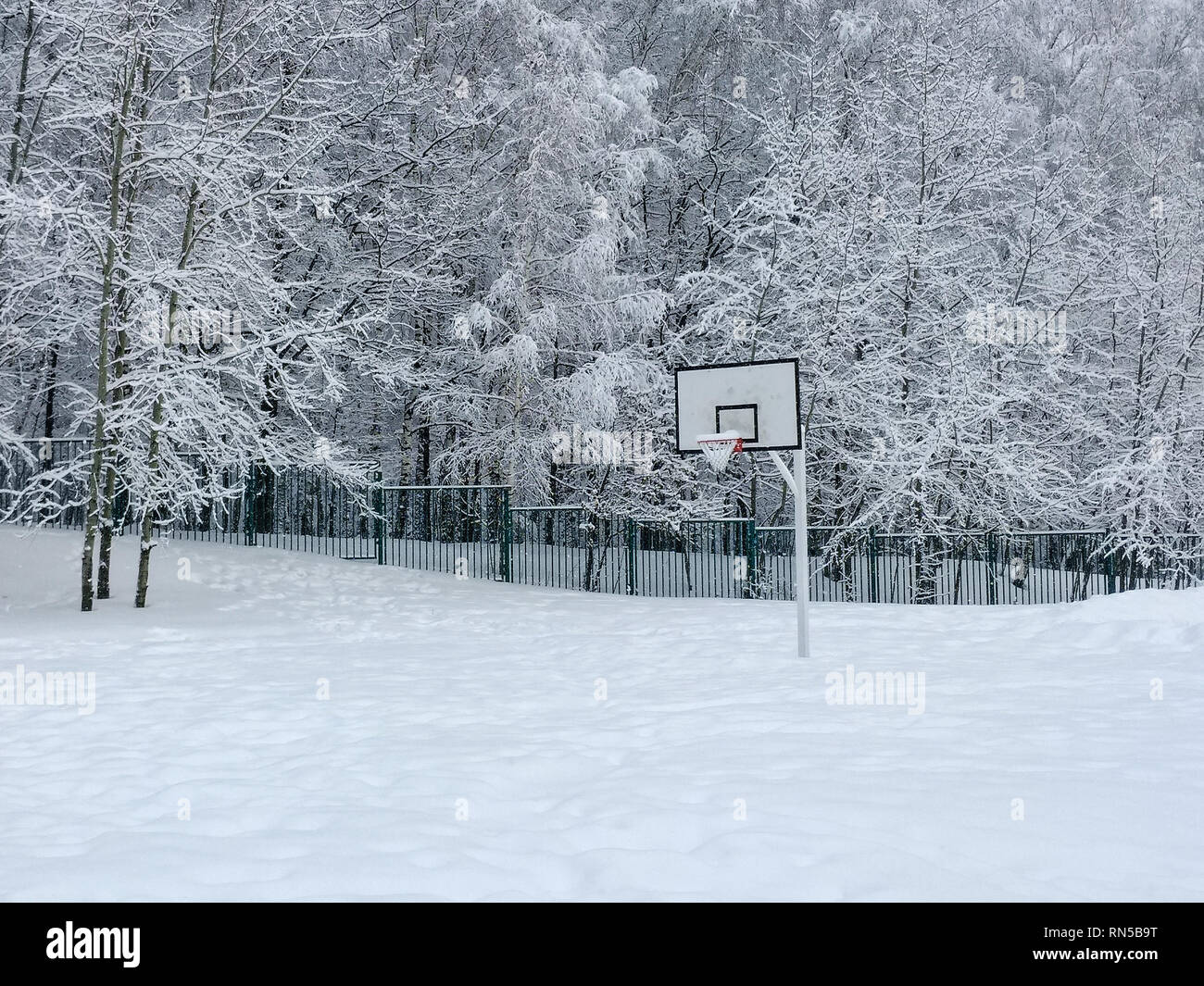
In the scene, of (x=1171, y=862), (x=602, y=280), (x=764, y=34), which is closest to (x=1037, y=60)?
(x=764, y=34)

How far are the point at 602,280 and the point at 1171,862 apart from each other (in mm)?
17278

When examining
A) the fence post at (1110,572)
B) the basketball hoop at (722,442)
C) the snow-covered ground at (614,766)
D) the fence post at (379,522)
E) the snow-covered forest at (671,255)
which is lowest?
the snow-covered ground at (614,766)

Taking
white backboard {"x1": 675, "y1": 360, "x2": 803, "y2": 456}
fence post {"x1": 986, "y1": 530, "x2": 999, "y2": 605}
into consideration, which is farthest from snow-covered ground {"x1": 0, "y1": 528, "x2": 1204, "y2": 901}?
fence post {"x1": 986, "y1": 530, "x2": 999, "y2": 605}

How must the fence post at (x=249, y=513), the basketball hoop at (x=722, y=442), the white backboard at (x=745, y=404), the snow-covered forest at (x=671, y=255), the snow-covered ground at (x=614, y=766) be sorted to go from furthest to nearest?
the fence post at (x=249, y=513)
the snow-covered forest at (x=671, y=255)
the basketball hoop at (x=722, y=442)
the white backboard at (x=745, y=404)
the snow-covered ground at (x=614, y=766)

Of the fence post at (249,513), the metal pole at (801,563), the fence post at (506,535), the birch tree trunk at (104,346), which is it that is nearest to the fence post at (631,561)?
the fence post at (506,535)

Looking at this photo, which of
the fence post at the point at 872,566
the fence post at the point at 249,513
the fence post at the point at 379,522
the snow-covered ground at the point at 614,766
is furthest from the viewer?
the fence post at the point at 249,513

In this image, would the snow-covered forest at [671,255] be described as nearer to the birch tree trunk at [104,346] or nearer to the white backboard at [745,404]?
the birch tree trunk at [104,346]

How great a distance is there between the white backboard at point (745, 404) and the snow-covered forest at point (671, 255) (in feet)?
19.3

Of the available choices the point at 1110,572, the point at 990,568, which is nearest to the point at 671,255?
the point at 990,568

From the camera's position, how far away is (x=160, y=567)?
18641 millimetres

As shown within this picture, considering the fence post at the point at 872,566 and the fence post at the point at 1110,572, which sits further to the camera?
the fence post at the point at 1110,572

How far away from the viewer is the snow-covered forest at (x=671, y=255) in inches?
724

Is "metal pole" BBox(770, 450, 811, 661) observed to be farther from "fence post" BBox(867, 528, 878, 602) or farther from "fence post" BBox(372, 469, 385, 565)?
"fence post" BBox(372, 469, 385, 565)
